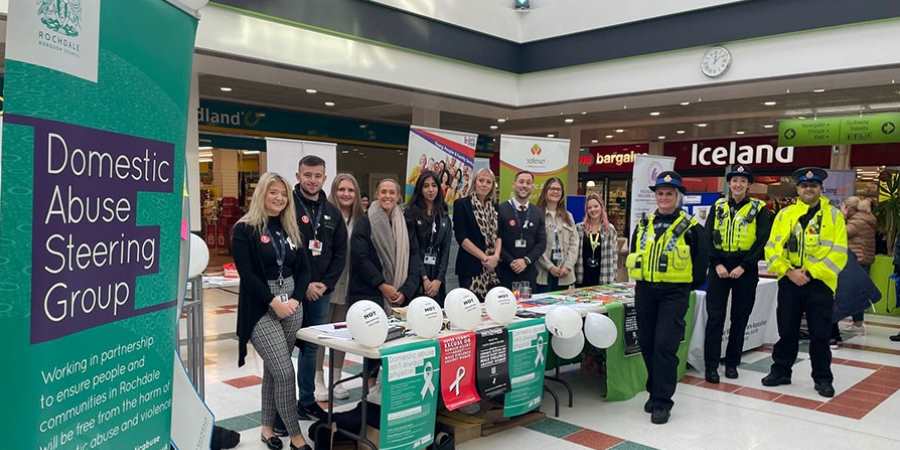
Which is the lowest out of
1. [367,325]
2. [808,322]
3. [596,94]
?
[808,322]

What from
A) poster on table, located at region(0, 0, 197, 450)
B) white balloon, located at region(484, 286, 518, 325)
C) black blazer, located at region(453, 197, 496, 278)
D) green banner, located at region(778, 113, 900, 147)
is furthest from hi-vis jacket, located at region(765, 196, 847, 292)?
green banner, located at region(778, 113, 900, 147)

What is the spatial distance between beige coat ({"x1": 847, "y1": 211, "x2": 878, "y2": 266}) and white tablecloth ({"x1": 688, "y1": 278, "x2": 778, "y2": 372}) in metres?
1.69

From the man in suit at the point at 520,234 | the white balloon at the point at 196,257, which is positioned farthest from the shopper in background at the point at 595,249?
the white balloon at the point at 196,257

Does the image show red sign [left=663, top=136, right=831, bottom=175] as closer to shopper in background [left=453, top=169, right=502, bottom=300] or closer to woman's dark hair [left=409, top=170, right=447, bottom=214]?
shopper in background [left=453, top=169, right=502, bottom=300]

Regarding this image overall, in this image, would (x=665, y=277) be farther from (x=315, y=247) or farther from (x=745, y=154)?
(x=745, y=154)

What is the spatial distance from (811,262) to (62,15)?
14.5 feet

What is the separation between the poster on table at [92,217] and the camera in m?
0.96

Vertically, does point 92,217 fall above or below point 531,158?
below

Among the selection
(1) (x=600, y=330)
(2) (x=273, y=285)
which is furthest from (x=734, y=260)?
(2) (x=273, y=285)

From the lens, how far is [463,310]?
311 centimetres

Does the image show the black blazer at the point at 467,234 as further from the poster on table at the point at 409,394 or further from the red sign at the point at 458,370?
the poster on table at the point at 409,394

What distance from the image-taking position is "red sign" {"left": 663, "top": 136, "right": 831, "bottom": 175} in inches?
496

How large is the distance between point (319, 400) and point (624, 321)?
1981 mm

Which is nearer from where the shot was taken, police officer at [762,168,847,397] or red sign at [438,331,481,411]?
red sign at [438,331,481,411]
